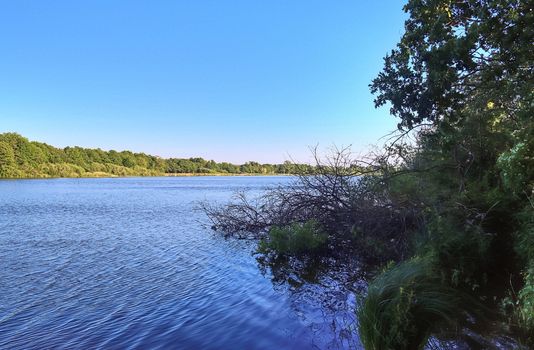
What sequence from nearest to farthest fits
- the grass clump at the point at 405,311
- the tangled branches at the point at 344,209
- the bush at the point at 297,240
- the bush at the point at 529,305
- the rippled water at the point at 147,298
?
the bush at the point at 529,305, the grass clump at the point at 405,311, the rippled water at the point at 147,298, the tangled branches at the point at 344,209, the bush at the point at 297,240

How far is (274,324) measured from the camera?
829cm

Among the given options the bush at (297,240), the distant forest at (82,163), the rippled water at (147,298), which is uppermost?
the distant forest at (82,163)

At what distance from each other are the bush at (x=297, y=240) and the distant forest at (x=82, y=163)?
49146 millimetres

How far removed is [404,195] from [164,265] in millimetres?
8115

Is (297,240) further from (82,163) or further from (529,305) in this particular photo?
(82,163)

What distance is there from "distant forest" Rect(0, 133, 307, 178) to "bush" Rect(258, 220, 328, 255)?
4915 cm

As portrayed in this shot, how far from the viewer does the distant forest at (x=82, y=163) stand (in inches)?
4176

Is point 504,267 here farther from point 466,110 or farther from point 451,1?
point 451,1

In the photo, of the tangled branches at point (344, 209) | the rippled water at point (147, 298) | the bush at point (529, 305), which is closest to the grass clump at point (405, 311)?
the bush at point (529, 305)

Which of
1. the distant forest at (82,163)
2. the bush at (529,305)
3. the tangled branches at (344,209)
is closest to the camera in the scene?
the bush at (529,305)

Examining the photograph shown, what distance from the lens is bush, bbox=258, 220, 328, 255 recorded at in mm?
13414

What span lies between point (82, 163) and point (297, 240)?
137 meters

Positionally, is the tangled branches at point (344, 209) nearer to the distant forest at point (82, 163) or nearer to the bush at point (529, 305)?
the bush at point (529, 305)

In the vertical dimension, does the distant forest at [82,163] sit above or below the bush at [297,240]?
above
